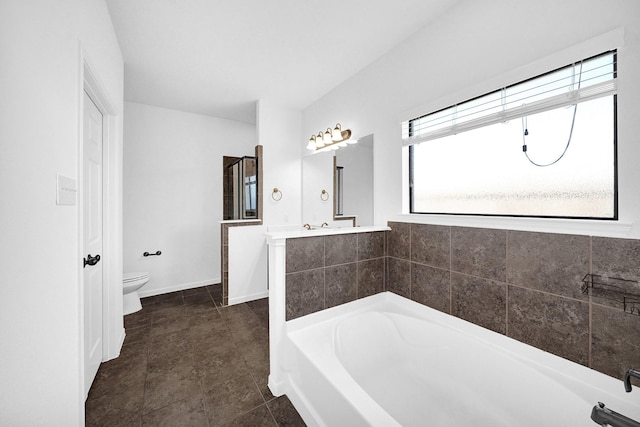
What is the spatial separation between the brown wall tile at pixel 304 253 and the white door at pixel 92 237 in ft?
4.15

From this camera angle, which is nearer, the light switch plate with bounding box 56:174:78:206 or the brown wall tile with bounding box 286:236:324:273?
the light switch plate with bounding box 56:174:78:206

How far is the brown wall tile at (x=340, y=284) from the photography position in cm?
183

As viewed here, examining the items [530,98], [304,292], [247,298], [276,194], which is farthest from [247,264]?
[530,98]

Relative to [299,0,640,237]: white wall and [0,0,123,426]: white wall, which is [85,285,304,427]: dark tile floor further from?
[299,0,640,237]: white wall

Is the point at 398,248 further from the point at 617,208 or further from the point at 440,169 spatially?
the point at 617,208

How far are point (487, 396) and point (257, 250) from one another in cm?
263

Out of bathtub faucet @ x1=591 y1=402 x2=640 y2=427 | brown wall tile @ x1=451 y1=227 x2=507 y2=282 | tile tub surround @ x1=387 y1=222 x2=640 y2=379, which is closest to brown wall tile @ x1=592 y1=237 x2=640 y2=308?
tile tub surround @ x1=387 y1=222 x2=640 y2=379

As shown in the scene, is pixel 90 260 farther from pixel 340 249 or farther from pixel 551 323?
pixel 551 323

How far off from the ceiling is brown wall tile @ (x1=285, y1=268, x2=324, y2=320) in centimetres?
187

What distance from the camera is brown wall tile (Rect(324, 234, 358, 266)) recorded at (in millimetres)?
1830

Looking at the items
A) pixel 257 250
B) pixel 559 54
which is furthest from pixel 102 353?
pixel 559 54

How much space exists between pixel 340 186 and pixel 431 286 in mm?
1436

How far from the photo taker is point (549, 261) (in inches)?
50.5

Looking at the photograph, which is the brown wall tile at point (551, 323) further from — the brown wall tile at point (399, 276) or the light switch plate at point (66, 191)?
the light switch plate at point (66, 191)
